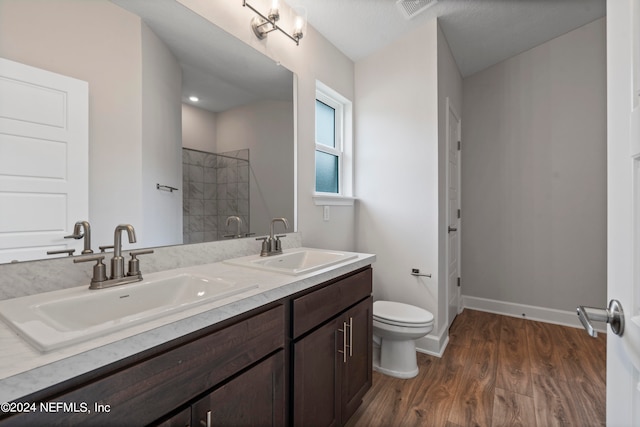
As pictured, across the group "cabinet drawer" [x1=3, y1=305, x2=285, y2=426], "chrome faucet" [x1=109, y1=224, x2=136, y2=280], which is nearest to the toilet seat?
"cabinet drawer" [x1=3, y1=305, x2=285, y2=426]

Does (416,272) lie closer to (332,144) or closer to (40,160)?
(332,144)

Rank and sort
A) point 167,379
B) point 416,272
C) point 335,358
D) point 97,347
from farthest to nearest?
point 416,272, point 335,358, point 167,379, point 97,347

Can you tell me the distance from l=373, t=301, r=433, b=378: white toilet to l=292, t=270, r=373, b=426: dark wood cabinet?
1.15ft

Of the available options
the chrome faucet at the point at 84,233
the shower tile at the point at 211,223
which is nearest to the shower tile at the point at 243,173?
the shower tile at the point at 211,223

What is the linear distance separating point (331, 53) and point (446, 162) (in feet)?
4.23

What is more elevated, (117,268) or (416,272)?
(117,268)

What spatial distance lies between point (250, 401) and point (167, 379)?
1.03 feet

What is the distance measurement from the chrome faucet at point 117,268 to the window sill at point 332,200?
1.31 m

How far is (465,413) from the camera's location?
1.61 m

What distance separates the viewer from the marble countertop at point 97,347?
502mm

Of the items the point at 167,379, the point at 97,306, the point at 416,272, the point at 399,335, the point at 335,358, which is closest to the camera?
the point at 167,379

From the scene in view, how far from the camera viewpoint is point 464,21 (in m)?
2.35

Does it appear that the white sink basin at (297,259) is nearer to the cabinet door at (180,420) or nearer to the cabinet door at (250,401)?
the cabinet door at (250,401)

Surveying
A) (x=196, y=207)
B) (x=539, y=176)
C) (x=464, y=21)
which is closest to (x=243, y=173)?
(x=196, y=207)
